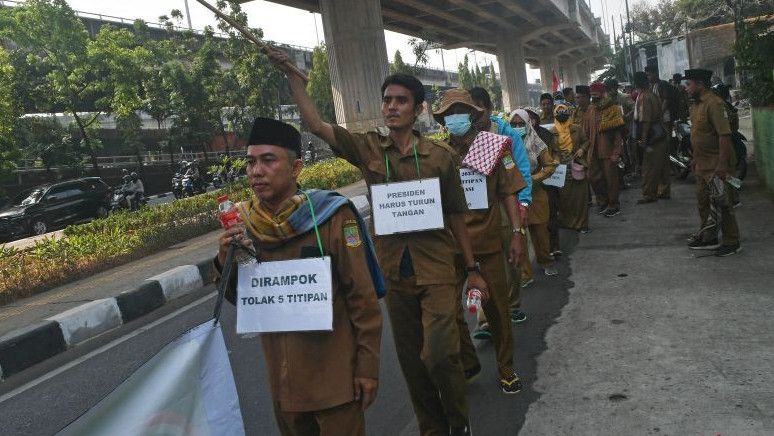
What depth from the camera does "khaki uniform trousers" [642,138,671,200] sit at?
369 inches

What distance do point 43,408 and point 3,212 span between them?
15.6 m

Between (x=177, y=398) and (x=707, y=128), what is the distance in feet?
18.0

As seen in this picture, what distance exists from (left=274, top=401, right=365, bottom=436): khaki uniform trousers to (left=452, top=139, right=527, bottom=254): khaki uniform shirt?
65.2 inches

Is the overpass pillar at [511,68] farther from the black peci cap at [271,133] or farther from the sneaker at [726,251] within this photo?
the black peci cap at [271,133]

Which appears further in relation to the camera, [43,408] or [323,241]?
[43,408]

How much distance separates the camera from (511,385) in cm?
367

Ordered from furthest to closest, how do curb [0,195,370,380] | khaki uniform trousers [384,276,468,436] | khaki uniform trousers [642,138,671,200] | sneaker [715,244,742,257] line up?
khaki uniform trousers [642,138,671,200] → sneaker [715,244,742,257] → curb [0,195,370,380] → khaki uniform trousers [384,276,468,436]

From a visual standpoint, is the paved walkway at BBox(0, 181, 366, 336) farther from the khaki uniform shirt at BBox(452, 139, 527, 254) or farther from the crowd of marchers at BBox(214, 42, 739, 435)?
the khaki uniform shirt at BBox(452, 139, 527, 254)

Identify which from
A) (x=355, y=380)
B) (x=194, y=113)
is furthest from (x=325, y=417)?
(x=194, y=113)

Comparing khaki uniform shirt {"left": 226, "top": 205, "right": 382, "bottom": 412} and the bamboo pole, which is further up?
the bamboo pole

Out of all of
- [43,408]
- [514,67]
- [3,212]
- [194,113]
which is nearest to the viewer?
[43,408]

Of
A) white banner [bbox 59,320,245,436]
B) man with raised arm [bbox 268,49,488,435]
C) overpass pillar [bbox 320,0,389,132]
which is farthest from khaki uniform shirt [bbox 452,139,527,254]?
overpass pillar [bbox 320,0,389,132]

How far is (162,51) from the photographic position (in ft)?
98.2

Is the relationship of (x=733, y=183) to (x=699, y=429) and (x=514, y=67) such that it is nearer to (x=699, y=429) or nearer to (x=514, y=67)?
(x=699, y=429)
